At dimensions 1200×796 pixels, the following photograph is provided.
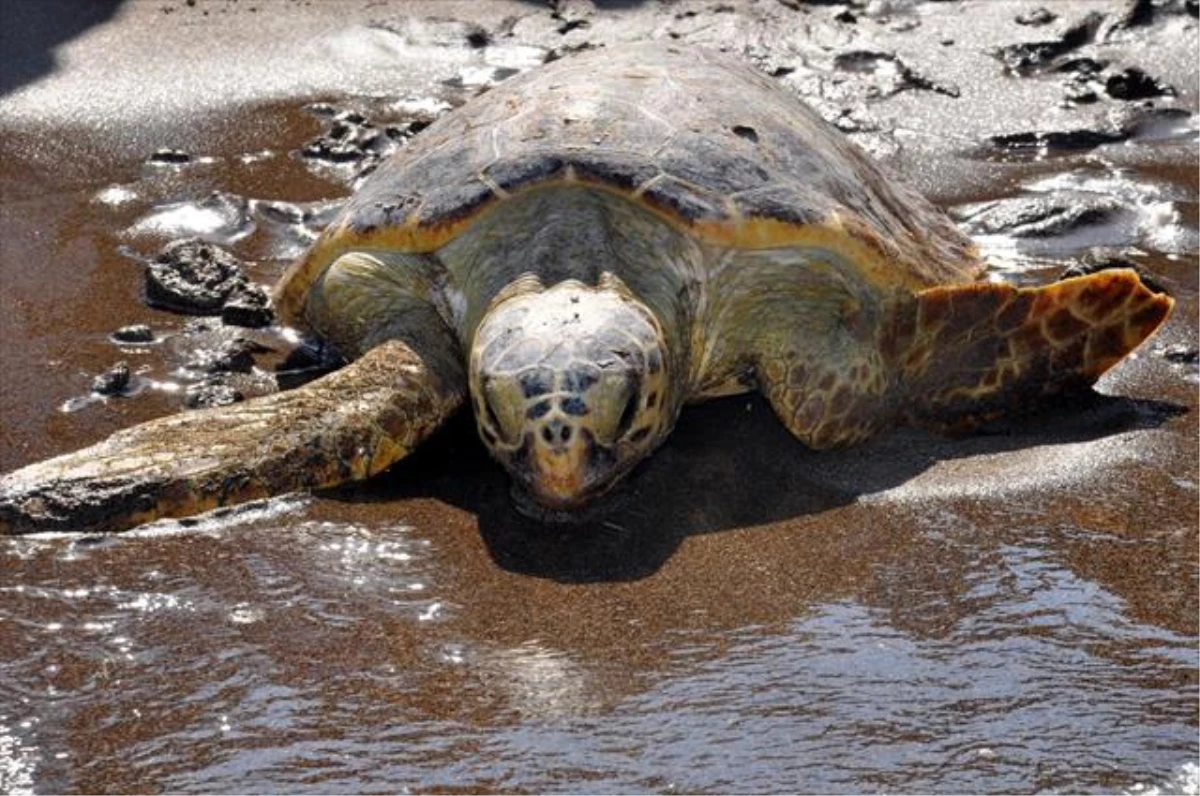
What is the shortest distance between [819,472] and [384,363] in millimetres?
1272

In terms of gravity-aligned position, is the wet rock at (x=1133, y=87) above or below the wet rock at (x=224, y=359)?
above

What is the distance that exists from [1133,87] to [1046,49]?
622 millimetres

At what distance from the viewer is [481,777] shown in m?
3.35

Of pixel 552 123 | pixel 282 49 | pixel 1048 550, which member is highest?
pixel 552 123

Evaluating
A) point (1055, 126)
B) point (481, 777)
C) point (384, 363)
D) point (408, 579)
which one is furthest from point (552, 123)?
point (1055, 126)

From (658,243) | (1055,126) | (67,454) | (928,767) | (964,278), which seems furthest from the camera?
(1055,126)

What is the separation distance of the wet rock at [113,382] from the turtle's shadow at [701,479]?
103cm

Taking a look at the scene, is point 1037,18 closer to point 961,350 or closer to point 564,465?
point 961,350

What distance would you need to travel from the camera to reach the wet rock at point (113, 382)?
17.6 feet

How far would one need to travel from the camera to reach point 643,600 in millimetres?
4121

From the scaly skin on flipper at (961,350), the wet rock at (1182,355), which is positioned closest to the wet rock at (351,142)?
the scaly skin on flipper at (961,350)

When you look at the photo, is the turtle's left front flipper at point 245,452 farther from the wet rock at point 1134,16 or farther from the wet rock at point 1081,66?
the wet rock at point 1134,16

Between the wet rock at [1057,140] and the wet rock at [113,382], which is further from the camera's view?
the wet rock at [1057,140]

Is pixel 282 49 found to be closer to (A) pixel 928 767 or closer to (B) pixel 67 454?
(B) pixel 67 454
